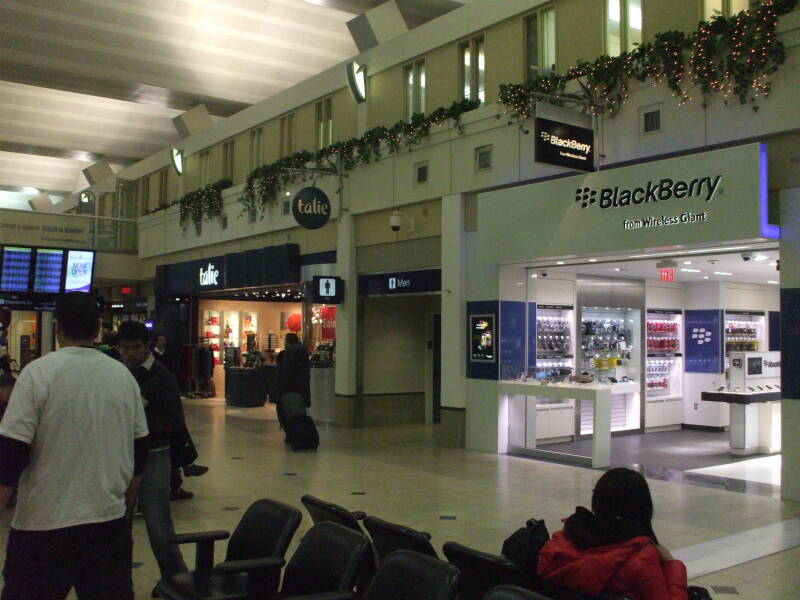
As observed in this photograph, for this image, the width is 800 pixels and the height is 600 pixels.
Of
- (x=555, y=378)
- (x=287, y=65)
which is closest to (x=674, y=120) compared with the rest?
(x=555, y=378)

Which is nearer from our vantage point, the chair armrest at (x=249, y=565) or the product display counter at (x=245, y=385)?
the chair armrest at (x=249, y=565)

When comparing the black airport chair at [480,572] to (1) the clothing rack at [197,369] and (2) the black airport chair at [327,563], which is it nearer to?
(2) the black airport chair at [327,563]

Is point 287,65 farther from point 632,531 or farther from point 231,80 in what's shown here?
point 632,531

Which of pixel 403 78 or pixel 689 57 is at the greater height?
pixel 403 78

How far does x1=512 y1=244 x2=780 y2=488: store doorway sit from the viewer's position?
10.3 meters

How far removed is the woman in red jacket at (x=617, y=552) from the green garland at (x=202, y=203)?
593 inches

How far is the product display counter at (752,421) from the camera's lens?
32.8 ft

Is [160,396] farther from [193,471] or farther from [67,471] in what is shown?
[193,471]

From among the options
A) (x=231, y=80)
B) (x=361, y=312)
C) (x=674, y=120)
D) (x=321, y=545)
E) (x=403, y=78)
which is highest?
(x=231, y=80)

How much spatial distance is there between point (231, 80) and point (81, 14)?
3.51 metres

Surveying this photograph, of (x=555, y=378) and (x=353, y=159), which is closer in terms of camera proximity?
(x=555, y=378)

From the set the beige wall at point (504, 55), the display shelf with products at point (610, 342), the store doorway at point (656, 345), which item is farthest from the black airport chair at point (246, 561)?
the display shelf with products at point (610, 342)

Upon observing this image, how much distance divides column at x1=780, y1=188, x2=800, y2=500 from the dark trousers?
257 inches

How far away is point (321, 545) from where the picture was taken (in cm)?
329
